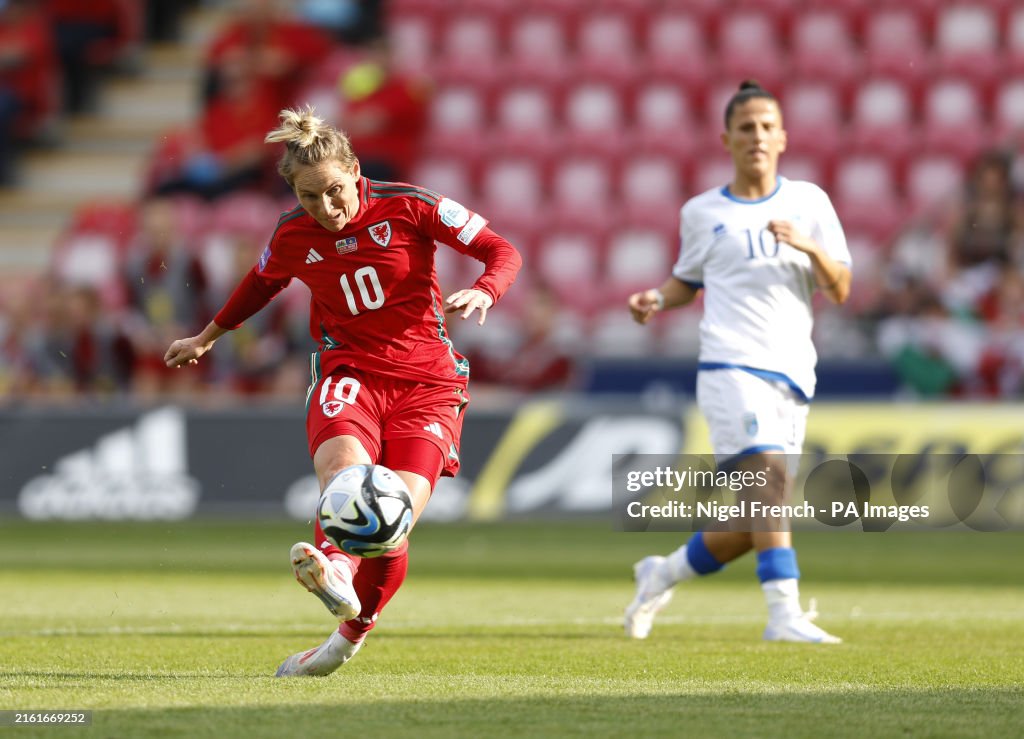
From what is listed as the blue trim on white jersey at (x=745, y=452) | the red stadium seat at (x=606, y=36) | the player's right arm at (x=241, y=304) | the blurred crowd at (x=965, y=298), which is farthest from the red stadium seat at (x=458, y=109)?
the player's right arm at (x=241, y=304)

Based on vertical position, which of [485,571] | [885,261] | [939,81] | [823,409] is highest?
[939,81]

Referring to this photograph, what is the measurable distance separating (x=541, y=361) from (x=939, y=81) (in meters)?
6.22

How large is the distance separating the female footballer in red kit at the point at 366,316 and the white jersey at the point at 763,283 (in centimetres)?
139

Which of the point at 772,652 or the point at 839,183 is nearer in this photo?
the point at 772,652

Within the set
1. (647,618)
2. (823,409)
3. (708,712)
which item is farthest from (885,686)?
(823,409)

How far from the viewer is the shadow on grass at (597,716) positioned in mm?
4211

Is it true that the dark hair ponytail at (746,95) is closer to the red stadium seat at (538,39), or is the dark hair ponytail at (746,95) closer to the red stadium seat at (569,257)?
the red stadium seat at (569,257)

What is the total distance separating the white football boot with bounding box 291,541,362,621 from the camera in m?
4.89

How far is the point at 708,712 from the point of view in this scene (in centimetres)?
456

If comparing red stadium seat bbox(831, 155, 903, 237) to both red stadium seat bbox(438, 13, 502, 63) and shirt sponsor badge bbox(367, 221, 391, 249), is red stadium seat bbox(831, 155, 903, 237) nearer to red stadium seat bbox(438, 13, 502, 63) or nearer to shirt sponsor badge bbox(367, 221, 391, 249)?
red stadium seat bbox(438, 13, 502, 63)

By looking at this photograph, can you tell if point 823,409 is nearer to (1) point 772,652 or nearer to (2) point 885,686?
(1) point 772,652

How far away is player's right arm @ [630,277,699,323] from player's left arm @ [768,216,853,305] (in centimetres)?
56

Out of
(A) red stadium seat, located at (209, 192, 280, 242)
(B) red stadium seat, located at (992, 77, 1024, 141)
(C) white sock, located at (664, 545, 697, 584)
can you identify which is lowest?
(C) white sock, located at (664, 545, 697, 584)
